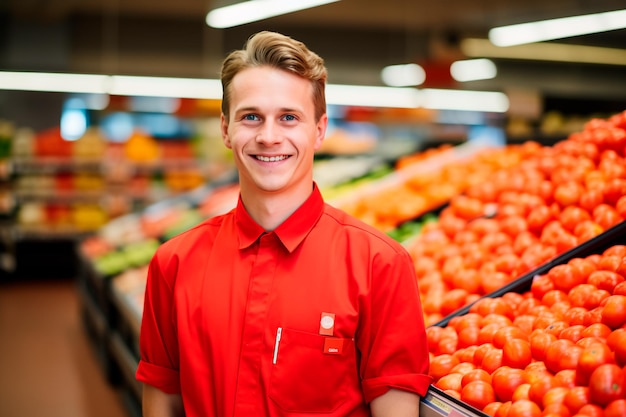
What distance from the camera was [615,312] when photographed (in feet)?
5.83

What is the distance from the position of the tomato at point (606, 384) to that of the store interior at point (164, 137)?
6.34ft

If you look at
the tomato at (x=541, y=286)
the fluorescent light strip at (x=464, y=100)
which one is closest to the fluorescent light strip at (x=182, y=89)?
the fluorescent light strip at (x=464, y=100)

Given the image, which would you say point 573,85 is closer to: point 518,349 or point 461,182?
point 461,182

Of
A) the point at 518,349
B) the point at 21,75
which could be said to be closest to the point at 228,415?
the point at 518,349

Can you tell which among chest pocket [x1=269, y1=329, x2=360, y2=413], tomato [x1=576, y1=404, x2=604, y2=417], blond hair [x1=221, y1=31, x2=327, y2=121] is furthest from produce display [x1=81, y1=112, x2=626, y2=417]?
blond hair [x1=221, y1=31, x2=327, y2=121]

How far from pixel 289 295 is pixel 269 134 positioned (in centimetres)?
41

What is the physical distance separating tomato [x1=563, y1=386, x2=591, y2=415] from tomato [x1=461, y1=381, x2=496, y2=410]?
0.25 metres

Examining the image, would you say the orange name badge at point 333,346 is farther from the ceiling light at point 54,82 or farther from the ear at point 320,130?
the ceiling light at point 54,82

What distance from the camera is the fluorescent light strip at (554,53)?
44.9 feet

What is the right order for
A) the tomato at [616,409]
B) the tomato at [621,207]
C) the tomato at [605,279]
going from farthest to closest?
the tomato at [621,207] < the tomato at [605,279] < the tomato at [616,409]

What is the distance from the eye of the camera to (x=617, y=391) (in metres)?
1.47

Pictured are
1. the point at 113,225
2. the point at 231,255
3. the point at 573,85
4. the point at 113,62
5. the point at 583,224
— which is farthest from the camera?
the point at 573,85

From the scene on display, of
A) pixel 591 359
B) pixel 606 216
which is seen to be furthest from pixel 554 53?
pixel 591 359

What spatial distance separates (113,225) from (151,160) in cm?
404
